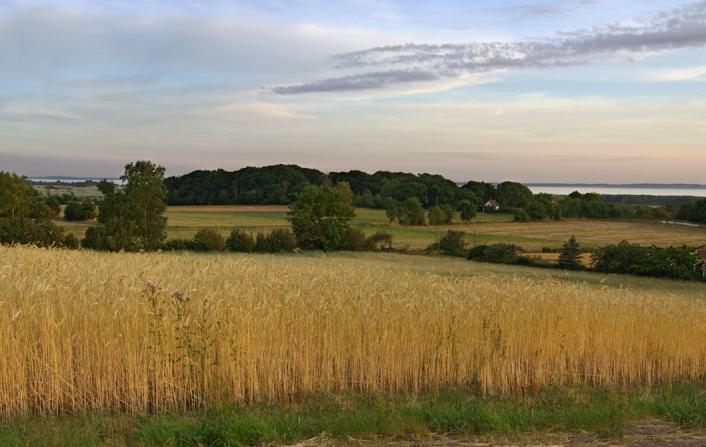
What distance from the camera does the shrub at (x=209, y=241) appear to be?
170ft

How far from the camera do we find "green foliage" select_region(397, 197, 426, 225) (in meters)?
87.2

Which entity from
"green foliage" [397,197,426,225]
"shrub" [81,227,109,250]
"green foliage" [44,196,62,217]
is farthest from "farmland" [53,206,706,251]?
"shrub" [81,227,109,250]

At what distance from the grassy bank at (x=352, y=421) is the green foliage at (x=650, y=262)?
42.7m

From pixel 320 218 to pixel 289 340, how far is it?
52393 mm

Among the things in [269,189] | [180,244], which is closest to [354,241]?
[180,244]

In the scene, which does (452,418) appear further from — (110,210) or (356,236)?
(356,236)

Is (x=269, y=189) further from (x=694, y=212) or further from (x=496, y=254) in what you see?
(x=694, y=212)

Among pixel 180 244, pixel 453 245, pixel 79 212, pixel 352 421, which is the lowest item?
pixel 453 245

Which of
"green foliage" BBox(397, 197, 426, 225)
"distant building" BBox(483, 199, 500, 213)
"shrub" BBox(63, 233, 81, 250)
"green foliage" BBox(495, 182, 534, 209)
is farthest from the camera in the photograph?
"distant building" BBox(483, 199, 500, 213)

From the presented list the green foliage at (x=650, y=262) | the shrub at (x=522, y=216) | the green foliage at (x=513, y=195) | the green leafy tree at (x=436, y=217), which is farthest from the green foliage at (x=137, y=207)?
the green foliage at (x=513, y=195)

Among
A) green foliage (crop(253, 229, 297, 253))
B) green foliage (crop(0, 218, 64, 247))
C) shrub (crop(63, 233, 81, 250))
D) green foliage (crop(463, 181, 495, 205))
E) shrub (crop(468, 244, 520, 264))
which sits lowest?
shrub (crop(468, 244, 520, 264))

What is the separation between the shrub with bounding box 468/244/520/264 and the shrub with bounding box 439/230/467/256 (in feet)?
8.15

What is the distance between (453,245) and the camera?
5978 centimetres

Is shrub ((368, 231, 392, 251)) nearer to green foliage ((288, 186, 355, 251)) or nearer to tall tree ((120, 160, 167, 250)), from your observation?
green foliage ((288, 186, 355, 251))
